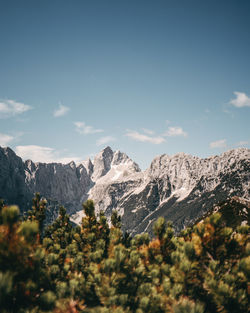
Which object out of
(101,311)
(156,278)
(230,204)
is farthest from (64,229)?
(230,204)

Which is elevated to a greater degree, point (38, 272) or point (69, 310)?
point (38, 272)

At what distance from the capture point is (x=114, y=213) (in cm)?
4281

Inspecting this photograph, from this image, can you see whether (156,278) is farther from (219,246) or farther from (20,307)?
(20,307)

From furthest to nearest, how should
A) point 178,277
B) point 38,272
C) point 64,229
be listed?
point 64,229
point 178,277
point 38,272

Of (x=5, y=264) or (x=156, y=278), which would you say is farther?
(x=156, y=278)

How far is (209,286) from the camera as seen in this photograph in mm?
13758

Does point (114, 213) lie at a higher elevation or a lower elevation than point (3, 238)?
lower

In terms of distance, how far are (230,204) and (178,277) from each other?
134469mm

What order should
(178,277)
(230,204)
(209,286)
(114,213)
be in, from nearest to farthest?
(209,286) → (178,277) → (114,213) → (230,204)

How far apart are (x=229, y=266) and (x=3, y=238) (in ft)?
50.8

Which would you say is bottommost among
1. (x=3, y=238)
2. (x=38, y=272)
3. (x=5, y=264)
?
(x=38, y=272)

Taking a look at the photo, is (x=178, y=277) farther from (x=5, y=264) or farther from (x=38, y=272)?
(x=5, y=264)

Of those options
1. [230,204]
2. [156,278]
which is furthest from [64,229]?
[230,204]

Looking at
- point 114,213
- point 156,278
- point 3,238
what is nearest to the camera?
point 3,238
